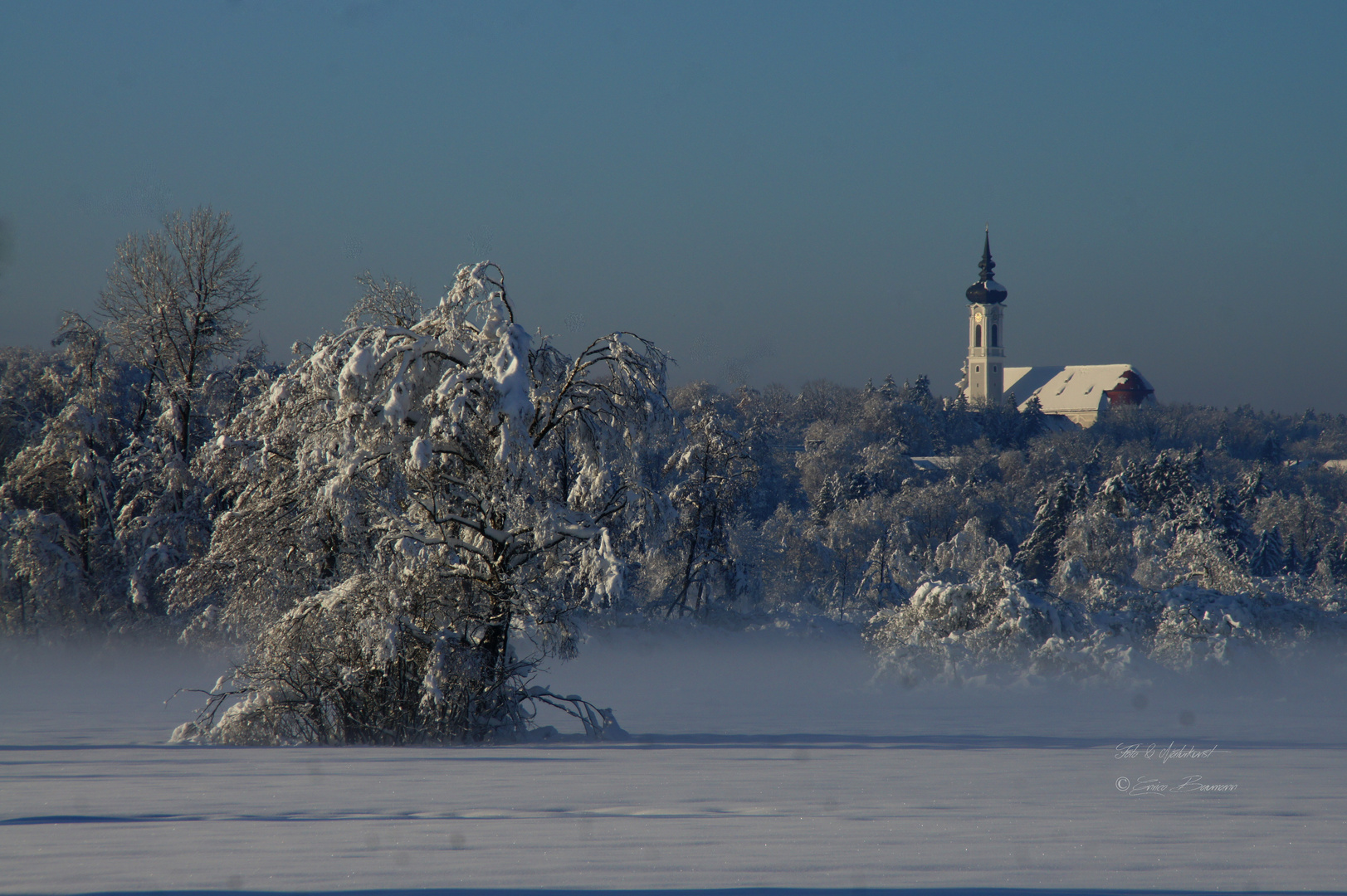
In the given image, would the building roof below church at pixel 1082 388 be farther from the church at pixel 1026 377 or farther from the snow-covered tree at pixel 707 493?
the snow-covered tree at pixel 707 493

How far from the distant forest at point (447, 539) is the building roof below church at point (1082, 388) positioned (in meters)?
115

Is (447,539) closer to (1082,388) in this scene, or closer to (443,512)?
(443,512)

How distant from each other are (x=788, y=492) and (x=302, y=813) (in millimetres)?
67246

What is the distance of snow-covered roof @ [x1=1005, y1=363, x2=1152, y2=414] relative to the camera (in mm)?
170250

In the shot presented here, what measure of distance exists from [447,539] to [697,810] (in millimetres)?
5461

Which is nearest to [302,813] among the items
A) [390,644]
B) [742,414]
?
[390,644]

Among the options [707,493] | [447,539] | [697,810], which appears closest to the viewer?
[697,810]

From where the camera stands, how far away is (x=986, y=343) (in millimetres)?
185625

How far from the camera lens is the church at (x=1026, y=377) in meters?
169

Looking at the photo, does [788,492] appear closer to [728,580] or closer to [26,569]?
[728,580]
